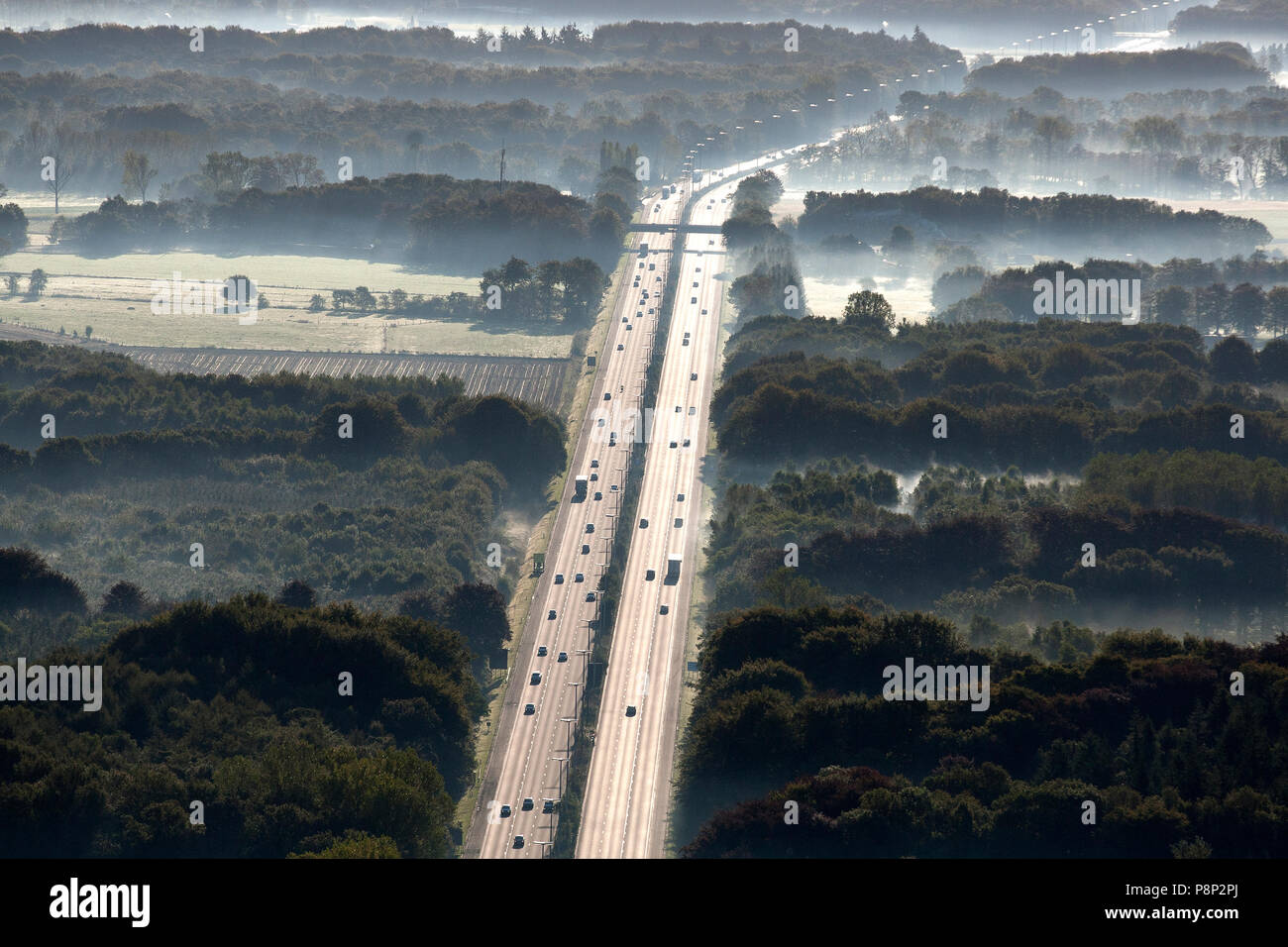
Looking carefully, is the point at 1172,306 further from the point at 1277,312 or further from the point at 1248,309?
the point at 1277,312

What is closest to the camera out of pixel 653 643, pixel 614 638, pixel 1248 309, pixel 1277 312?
pixel 653 643

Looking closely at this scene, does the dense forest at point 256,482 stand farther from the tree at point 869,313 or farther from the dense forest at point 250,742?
the tree at point 869,313

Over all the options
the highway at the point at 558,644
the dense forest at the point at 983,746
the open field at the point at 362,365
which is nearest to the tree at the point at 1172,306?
the highway at the point at 558,644

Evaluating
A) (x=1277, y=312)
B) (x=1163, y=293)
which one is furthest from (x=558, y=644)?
(x=1277, y=312)

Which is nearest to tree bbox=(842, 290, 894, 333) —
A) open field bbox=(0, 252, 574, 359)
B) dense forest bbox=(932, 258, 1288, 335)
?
dense forest bbox=(932, 258, 1288, 335)

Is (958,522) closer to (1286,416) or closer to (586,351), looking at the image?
(1286,416)
